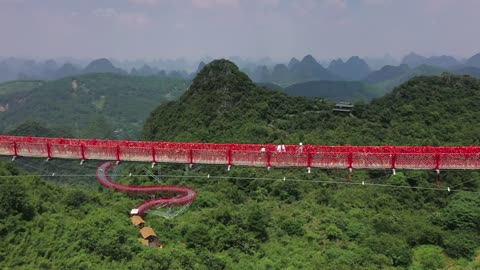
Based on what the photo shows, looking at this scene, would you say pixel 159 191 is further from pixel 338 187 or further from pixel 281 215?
pixel 338 187

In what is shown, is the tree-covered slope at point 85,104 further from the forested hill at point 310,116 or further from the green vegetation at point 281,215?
the green vegetation at point 281,215

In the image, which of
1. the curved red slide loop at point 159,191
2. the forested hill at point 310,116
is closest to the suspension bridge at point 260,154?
the curved red slide loop at point 159,191

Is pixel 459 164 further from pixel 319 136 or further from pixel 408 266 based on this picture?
pixel 319 136

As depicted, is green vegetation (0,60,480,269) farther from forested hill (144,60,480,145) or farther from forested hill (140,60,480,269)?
forested hill (144,60,480,145)

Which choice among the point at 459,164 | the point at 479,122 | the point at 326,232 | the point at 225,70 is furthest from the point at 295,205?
the point at 225,70

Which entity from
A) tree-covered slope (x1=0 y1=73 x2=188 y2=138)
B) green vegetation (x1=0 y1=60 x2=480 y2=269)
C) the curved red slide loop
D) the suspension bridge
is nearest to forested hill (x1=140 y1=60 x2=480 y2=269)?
green vegetation (x1=0 y1=60 x2=480 y2=269)

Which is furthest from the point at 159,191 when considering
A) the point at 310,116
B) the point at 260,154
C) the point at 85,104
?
the point at 85,104
